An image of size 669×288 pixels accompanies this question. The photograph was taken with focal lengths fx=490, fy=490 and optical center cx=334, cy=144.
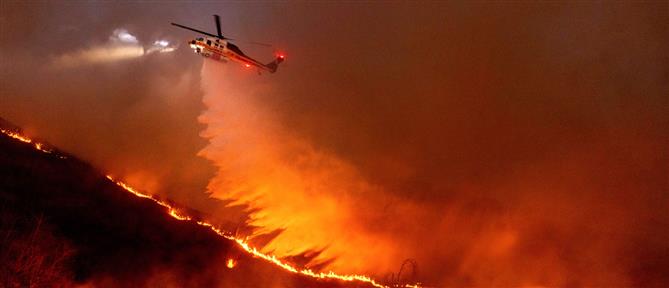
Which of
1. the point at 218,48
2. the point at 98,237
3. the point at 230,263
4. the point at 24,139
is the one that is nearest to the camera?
the point at 218,48

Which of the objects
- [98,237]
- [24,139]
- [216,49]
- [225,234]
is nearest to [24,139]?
[24,139]

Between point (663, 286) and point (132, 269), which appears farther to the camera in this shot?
point (663, 286)

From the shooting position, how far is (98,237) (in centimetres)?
3103

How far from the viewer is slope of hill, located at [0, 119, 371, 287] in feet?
81.5

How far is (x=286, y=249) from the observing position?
38188 millimetres

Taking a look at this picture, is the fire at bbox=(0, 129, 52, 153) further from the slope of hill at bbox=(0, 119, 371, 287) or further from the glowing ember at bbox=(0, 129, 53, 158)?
the slope of hill at bbox=(0, 119, 371, 287)

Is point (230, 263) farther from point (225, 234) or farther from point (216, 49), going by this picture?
point (216, 49)

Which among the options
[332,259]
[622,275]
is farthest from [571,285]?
[332,259]

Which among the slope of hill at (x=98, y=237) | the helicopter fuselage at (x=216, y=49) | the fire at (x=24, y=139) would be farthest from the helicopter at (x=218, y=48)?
the fire at (x=24, y=139)

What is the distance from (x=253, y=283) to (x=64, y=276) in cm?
1185

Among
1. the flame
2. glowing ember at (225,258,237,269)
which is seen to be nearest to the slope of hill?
glowing ember at (225,258,237,269)

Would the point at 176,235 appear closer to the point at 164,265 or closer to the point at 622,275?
the point at 164,265

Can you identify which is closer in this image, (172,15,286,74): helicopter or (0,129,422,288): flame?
(172,15,286,74): helicopter

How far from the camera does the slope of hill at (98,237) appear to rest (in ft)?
81.5
